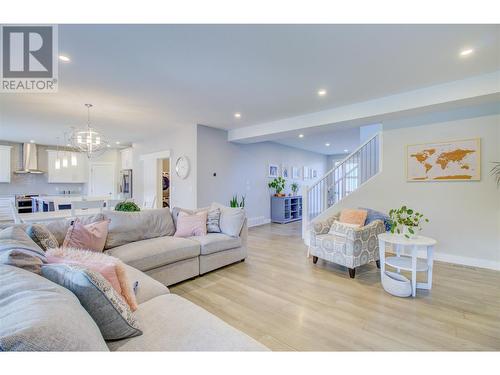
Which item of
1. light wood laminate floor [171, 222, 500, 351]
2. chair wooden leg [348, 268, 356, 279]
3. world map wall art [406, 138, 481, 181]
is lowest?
light wood laminate floor [171, 222, 500, 351]

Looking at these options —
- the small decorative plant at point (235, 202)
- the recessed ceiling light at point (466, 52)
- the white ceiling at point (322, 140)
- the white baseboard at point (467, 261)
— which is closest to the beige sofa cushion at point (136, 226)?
the small decorative plant at point (235, 202)

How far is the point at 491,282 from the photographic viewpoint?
2855mm

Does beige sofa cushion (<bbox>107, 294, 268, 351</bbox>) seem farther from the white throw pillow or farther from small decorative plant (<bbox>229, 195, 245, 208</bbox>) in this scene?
small decorative plant (<bbox>229, 195, 245, 208</bbox>)

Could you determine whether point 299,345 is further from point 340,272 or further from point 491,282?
point 491,282

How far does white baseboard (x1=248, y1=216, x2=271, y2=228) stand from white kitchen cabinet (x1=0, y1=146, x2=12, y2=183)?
278 inches

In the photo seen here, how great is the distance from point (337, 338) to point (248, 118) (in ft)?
12.8

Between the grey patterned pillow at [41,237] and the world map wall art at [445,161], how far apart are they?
16.2 feet

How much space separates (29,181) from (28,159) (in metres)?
0.74

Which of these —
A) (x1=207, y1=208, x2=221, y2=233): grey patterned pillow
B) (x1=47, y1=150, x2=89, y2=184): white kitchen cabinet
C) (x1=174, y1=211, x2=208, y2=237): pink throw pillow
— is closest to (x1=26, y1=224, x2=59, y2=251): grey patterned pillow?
(x1=174, y1=211, x2=208, y2=237): pink throw pillow

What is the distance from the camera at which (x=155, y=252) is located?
2.61 m

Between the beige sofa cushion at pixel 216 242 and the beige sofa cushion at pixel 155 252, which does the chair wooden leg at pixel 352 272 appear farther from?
the beige sofa cushion at pixel 155 252

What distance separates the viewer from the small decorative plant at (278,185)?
723 cm

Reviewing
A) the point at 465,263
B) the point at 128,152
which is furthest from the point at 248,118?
the point at 128,152

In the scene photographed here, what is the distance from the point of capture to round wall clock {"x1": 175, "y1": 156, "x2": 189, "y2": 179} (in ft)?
17.2
